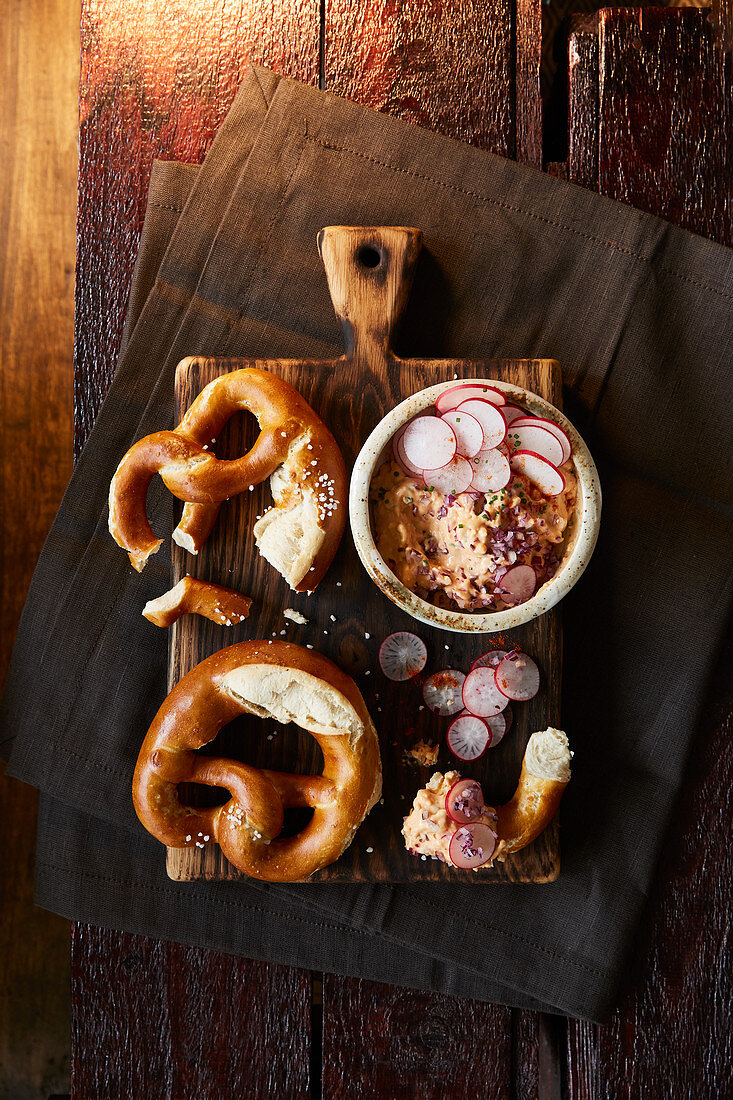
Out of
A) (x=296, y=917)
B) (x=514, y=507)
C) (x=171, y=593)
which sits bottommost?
(x=296, y=917)

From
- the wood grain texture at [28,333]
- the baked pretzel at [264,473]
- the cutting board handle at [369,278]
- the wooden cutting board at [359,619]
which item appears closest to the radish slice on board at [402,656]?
the wooden cutting board at [359,619]

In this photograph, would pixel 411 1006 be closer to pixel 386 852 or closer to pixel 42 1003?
pixel 386 852

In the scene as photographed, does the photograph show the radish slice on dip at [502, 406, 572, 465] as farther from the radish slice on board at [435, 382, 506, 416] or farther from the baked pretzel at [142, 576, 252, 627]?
the baked pretzel at [142, 576, 252, 627]

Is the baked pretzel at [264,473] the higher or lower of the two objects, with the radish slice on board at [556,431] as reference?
lower

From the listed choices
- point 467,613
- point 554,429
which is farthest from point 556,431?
point 467,613

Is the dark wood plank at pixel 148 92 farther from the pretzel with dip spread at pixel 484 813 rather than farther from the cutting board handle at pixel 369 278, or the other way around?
the pretzel with dip spread at pixel 484 813

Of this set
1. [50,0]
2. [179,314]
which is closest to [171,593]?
[179,314]

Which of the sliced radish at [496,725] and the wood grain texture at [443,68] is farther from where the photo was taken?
the wood grain texture at [443,68]
